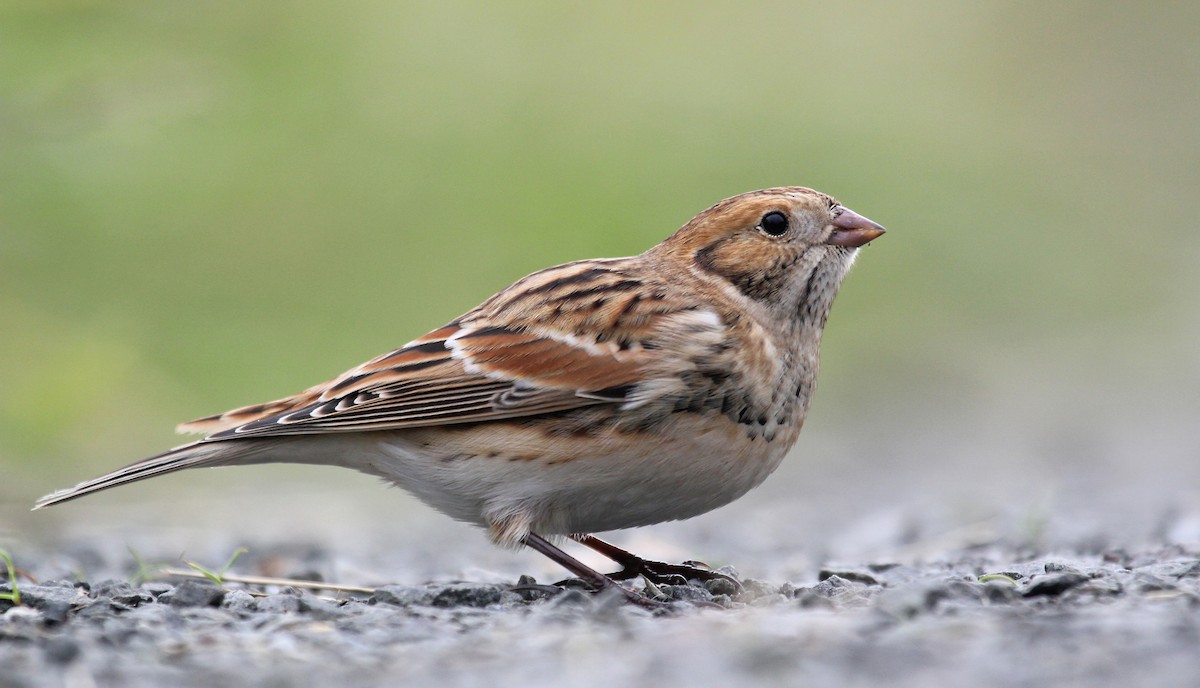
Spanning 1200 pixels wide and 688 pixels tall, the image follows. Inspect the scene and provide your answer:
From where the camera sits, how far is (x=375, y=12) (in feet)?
64.8

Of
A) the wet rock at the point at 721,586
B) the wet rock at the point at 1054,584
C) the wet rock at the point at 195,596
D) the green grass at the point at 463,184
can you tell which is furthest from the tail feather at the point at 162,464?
the wet rock at the point at 1054,584

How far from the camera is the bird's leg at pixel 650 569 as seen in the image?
5691 millimetres

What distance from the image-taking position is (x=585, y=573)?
5445 millimetres

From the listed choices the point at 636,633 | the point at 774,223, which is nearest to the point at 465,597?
the point at 636,633

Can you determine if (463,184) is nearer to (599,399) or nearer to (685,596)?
(599,399)

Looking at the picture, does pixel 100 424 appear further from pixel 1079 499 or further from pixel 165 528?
pixel 1079 499

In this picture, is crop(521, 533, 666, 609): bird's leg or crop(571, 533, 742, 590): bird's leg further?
crop(571, 533, 742, 590): bird's leg

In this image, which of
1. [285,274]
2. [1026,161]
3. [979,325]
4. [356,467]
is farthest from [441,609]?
[1026,161]

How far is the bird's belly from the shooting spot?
5.36 m

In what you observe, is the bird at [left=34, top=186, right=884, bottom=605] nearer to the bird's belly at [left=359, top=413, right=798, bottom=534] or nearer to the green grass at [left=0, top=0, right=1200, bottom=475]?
the bird's belly at [left=359, top=413, right=798, bottom=534]

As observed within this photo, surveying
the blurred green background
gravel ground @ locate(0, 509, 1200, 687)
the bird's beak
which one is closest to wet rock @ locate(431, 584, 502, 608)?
gravel ground @ locate(0, 509, 1200, 687)

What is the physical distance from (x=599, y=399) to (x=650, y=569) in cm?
78

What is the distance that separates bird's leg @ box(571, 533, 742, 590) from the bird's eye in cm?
136

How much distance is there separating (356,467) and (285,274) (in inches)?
369
